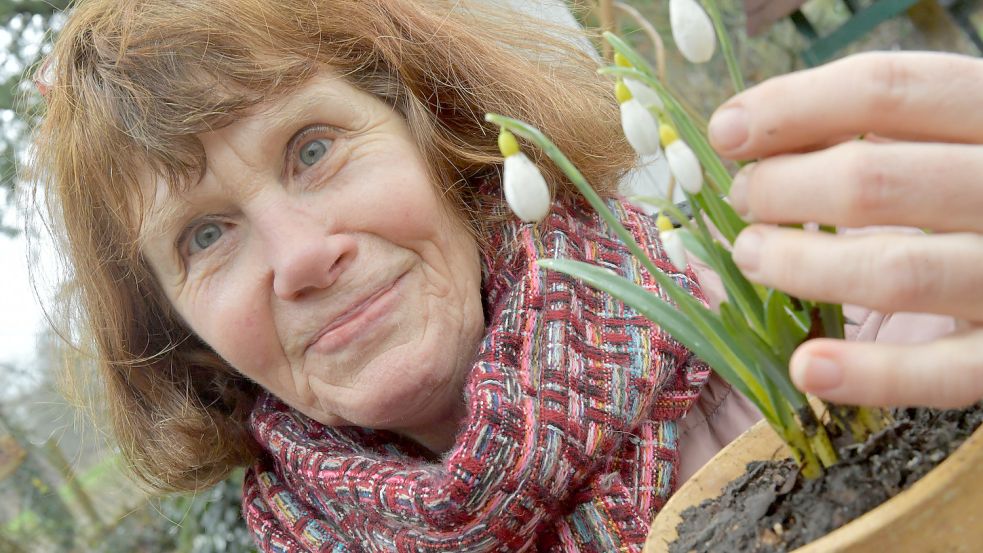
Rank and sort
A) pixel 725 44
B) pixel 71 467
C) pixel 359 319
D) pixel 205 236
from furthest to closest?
1. pixel 71 467
2. pixel 205 236
3. pixel 359 319
4. pixel 725 44

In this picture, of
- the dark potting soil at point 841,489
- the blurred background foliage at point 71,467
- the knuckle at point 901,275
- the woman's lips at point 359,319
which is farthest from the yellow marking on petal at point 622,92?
the blurred background foliage at point 71,467

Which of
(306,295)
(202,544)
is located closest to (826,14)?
(202,544)

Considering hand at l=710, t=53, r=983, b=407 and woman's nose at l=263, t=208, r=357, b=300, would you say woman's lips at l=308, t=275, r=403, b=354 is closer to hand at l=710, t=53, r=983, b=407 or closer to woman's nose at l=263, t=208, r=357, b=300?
woman's nose at l=263, t=208, r=357, b=300

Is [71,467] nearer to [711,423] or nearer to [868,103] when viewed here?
[711,423]

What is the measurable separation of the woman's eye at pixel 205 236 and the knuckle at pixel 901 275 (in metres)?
1.14

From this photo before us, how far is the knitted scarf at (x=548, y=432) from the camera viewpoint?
120 centimetres

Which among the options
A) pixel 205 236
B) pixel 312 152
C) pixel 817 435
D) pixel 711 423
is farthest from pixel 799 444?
pixel 205 236

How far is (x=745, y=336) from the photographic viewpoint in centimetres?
64

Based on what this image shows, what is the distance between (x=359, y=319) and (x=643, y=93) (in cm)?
78

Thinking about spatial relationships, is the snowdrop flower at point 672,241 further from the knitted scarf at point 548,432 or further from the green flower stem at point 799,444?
the knitted scarf at point 548,432

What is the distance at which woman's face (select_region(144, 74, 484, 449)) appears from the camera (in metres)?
1.32

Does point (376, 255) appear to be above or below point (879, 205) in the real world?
below

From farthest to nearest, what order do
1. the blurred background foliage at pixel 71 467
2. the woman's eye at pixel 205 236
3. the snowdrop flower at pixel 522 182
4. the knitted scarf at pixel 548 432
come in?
the blurred background foliage at pixel 71 467
the woman's eye at pixel 205 236
the knitted scarf at pixel 548 432
the snowdrop flower at pixel 522 182

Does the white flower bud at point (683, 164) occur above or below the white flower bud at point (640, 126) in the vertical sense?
below
